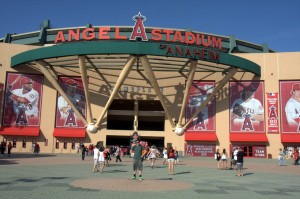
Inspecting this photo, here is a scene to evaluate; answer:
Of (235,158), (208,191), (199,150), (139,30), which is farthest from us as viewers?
(199,150)

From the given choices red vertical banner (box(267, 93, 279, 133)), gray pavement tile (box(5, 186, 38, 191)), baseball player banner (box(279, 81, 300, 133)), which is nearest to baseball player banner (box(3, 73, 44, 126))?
red vertical banner (box(267, 93, 279, 133))

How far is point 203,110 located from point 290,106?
11.3m

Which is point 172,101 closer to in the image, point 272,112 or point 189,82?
point 189,82

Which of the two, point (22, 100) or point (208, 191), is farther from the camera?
point (22, 100)

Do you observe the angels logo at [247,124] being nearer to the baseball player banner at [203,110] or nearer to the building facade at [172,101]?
the building facade at [172,101]

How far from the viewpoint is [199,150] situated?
45.2 metres

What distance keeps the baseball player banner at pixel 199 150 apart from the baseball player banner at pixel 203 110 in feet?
7.02

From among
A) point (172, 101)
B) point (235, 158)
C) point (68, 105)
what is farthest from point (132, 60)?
Result: point (235, 158)

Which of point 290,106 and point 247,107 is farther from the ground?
point 290,106

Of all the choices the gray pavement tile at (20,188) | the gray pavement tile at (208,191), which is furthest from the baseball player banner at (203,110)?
the gray pavement tile at (20,188)

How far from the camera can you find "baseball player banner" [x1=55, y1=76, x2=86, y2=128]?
45.1 m

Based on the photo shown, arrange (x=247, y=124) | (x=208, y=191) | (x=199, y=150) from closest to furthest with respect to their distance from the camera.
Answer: (x=208, y=191)
(x=247, y=124)
(x=199, y=150)

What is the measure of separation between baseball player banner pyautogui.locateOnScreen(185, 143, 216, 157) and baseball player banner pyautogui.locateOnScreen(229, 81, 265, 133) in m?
3.80

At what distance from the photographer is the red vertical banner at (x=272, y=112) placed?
44125mm
